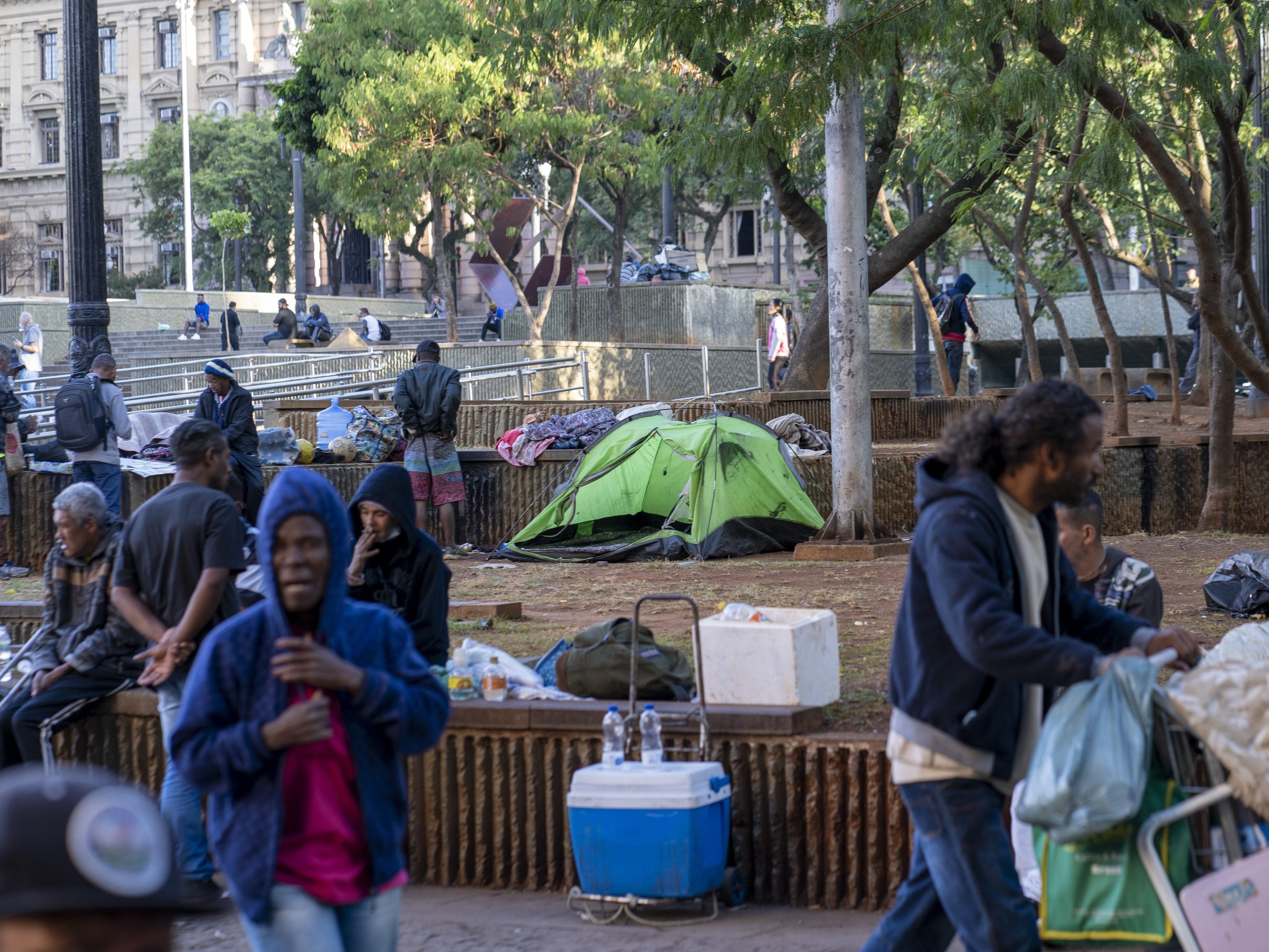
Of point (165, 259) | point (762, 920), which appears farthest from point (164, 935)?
point (165, 259)

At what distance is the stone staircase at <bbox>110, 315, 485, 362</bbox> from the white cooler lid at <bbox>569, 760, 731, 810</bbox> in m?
29.8

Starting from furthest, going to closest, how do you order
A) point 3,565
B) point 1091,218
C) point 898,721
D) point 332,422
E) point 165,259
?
point 165,259 → point 1091,218 → point 332,422 → point 3,565 → point 898,721

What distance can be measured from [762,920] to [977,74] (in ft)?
33.4

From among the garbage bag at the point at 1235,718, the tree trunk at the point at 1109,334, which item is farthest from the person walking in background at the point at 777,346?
the garbage bag at the point at 1235,718

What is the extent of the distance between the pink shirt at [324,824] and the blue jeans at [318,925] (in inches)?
0.8

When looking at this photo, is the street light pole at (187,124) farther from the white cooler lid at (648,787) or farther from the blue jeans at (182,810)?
the white cooler lid at (648,787)

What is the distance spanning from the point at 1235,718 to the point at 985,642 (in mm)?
717

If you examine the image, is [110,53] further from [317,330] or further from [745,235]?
[317,330]

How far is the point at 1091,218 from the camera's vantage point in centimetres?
2248

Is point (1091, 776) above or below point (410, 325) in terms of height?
below

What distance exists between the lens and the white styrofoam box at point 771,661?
5.32 meters

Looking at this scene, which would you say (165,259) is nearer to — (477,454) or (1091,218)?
(1091,218)

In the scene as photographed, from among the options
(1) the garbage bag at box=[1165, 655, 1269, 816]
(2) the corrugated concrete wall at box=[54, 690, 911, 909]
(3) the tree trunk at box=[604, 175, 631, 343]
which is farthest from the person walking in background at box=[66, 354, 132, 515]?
(3) the tree trunk at box=[604, 175, 631, 343]

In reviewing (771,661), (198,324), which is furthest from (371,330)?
(771,661)
